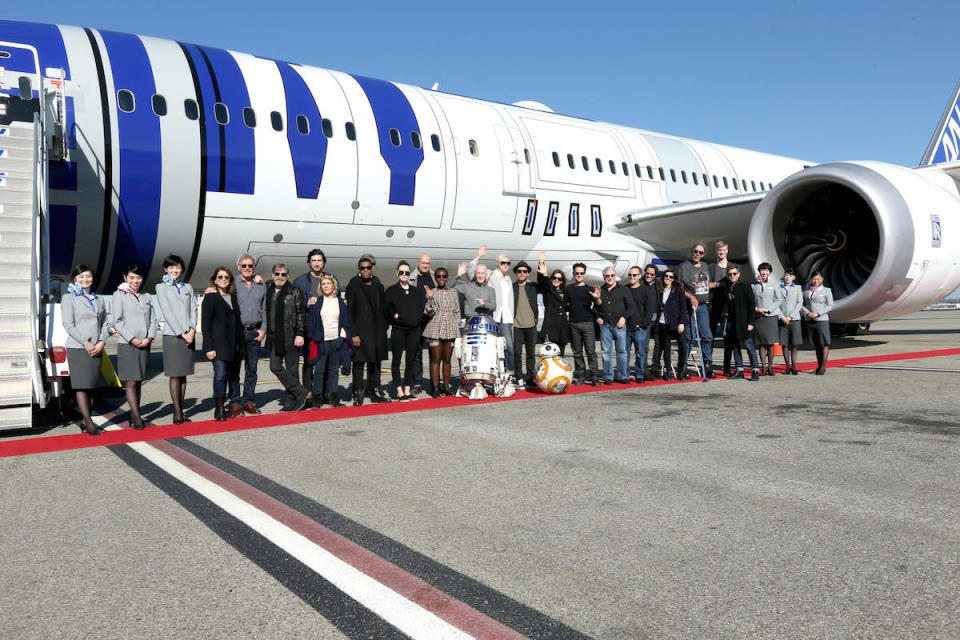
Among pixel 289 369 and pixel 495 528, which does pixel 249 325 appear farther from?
pixel 495 528

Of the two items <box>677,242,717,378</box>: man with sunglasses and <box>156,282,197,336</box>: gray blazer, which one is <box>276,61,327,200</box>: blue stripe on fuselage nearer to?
<box>156,282,197,336</box>: gray blazer

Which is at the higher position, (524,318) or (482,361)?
(524,318)

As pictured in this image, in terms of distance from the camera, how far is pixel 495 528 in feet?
11.4

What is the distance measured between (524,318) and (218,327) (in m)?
3.50

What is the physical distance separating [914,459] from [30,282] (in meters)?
7.36

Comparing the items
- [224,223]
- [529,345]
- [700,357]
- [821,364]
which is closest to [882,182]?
[821,364]

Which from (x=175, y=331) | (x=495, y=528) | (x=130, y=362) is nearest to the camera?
(x=495, y=528)

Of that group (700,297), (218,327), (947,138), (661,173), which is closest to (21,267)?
(218,327)

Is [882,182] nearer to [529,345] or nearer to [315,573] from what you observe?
[529,345]

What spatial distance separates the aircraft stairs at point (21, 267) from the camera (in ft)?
20.4

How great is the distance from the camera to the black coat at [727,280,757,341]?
30.1ft

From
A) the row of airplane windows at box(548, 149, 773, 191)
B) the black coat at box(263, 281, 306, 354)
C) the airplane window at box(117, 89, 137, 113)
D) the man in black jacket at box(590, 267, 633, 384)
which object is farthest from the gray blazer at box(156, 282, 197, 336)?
the row of airplane windows at box(548, 149, 773, 191)

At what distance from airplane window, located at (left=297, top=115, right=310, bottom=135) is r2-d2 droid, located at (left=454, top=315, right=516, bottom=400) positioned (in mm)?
3622

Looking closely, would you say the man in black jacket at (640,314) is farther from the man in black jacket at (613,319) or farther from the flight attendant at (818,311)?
the flight attendant at (818,311)
